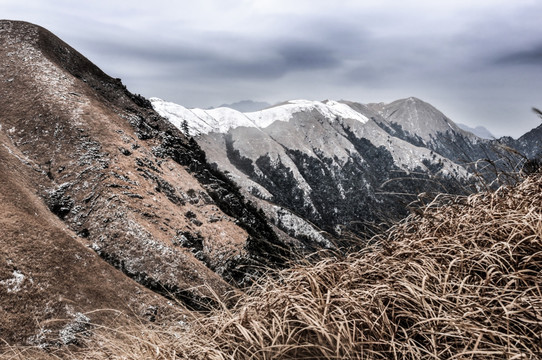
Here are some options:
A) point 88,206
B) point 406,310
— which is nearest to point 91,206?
point 88,206

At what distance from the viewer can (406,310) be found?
2711 mm

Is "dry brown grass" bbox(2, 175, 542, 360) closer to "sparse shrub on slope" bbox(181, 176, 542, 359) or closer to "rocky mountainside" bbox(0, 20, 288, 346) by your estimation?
"sparse shrub on slope" bbox(181, 176, 542, 359)

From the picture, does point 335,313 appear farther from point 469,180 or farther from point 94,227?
point 94,227

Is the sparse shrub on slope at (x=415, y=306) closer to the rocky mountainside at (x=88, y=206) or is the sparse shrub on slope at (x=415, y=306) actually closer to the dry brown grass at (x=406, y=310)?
the dry brown grass at (x=406, y=310)

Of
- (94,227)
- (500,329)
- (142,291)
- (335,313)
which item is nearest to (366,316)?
(335,313)

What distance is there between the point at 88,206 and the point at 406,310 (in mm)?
37816

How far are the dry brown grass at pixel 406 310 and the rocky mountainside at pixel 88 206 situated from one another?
A: 35.0 feet

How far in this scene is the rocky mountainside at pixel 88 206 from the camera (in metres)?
20.1

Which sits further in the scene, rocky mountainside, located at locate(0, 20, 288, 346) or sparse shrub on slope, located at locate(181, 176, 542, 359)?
rocky mountainside, located at locate(0, 20, 288, 346)

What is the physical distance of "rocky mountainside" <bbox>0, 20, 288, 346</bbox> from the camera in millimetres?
20078

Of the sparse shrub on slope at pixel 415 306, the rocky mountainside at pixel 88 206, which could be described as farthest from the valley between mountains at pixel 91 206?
the sparse shrub on slope at pixel 415 306

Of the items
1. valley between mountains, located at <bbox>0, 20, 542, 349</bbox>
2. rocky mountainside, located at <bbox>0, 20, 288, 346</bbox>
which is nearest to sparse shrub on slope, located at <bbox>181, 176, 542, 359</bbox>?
valley between mountains, located at <bbox>0, 20, 542, 349</bbox>

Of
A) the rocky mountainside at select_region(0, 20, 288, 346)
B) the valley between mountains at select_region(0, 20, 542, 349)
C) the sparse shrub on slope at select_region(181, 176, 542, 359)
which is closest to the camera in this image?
the sparse shrub on slope at select_region(181, 176, 542, 359)

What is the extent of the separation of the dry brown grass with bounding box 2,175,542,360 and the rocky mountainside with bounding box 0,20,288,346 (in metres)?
10.7
